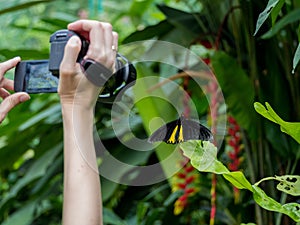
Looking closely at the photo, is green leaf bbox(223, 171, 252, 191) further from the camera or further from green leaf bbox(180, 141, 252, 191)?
the camera

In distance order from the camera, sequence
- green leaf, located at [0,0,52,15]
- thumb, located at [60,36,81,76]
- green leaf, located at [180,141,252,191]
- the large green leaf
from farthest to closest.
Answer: green leaf, located at [0,0,52,15] < the large green leaf < thumb, located at [60,36,81,76] < green leaf, located at [180,141,252,191]

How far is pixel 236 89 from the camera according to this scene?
1011 mm

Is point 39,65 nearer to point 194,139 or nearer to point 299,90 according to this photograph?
point 194,139

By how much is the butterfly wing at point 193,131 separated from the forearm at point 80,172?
16cm

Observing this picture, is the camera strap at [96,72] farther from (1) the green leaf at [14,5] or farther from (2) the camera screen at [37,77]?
(1) the green leaf at [14,5]

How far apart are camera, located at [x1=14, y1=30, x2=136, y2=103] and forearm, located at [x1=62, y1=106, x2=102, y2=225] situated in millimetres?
43

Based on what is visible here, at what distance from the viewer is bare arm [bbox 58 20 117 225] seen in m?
0.71

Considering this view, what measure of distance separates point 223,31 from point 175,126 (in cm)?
58

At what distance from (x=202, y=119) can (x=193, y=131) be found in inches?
20.6

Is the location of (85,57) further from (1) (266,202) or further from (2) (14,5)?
(2) (14,5)

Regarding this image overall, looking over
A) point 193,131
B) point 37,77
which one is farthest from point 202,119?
point 193,131

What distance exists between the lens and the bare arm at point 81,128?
0.71 meters

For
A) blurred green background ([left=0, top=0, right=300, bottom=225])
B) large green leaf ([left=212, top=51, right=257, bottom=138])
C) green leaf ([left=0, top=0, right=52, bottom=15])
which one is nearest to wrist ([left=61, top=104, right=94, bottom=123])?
blurred green background ([left=0, top=0, right=300, bottom=225])

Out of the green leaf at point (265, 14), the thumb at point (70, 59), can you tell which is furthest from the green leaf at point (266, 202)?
the thumb at point (70, 59)
